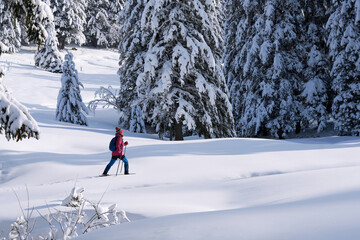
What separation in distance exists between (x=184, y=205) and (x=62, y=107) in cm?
1848

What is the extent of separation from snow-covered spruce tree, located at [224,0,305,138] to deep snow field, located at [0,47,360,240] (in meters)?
7.61

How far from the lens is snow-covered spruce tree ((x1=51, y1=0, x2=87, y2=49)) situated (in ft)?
149

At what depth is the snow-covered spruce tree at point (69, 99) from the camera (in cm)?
2364

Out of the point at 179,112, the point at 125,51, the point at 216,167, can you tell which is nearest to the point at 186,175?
the point at 216,167

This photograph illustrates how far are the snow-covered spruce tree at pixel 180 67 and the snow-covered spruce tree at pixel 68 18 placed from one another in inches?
1208

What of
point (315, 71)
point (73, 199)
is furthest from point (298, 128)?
point (73, 199)

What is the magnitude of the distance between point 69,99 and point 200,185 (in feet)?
54.3

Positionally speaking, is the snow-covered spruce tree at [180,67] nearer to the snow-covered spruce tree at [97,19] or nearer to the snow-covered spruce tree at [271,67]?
the snow-covered spruce tree at [271,67]

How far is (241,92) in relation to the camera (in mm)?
25109

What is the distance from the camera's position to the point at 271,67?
22.8m

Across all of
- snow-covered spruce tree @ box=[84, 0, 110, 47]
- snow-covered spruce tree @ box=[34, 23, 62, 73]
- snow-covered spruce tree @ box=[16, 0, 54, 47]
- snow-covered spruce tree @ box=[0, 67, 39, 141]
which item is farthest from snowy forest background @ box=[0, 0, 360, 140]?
snow-covered spruce tree @ box=[84, 0, 110, 47]

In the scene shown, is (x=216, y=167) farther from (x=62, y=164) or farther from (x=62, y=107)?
(x=62, y=107)

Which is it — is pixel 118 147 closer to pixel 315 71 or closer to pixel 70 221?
pixel 70 221

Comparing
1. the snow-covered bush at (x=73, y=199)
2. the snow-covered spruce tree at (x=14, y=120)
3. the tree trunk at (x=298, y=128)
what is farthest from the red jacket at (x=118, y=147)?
the tree trunk at (x=298, y=128)
